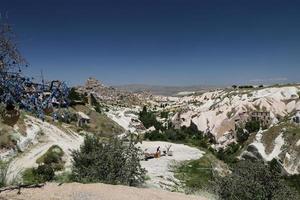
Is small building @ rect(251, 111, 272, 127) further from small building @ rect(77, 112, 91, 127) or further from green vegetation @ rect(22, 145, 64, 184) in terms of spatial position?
green vegetation @ rect(22, 145, 64, 184)

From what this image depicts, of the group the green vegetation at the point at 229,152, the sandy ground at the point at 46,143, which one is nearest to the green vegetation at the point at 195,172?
the sandy ground at the point at 46,143

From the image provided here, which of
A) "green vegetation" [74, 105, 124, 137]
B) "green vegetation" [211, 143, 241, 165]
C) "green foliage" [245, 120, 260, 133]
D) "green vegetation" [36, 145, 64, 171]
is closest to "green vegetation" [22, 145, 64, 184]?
"green vegetation" [36, 145, 64, 171]

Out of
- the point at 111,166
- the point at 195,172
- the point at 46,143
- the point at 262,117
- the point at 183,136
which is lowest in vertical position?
the point at 183,136

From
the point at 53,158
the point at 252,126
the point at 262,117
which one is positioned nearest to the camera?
the point at 53,158

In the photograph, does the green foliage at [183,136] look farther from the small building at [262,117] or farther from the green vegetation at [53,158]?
the green vegetation at [53,158]

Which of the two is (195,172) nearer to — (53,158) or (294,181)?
(294,181)

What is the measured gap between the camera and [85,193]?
15.8m

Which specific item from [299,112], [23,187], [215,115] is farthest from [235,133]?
[23,187]

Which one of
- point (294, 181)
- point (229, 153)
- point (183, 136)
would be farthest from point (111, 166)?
point (183, 136)

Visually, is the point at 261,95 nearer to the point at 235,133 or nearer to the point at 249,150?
the point at 235,133

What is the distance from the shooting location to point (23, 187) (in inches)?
627

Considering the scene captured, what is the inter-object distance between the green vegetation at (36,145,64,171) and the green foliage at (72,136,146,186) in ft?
31.5

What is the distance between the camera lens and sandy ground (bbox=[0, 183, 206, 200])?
15.0 m

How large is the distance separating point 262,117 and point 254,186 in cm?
8782
